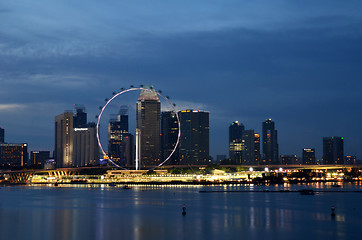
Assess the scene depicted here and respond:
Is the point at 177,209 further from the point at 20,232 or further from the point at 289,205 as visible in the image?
the point at 20,232

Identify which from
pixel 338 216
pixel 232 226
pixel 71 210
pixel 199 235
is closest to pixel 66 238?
pixel 199 235

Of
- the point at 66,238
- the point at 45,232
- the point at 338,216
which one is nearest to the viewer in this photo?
the point at 66,238

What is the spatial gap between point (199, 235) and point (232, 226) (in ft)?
34.7

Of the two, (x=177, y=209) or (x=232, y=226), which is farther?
(x=177, y=209)

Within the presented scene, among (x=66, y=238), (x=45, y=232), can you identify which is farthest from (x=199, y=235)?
(x=45, y=232)

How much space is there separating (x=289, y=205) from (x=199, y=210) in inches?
826

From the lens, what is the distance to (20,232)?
223 feet

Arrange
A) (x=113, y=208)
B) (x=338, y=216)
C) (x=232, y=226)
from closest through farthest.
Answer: (x=232, y=226)
(x=338, y=216)
(x=113, y=208)

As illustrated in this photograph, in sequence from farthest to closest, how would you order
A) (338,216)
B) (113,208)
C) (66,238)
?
(113,208) < (338,216) < (66,238)

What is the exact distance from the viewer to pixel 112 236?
209ft

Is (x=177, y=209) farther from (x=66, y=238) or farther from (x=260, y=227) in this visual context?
(x=66, y=238)

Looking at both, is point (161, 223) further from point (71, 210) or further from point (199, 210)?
point (71, 210)

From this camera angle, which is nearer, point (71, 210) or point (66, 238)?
point (66, 238)

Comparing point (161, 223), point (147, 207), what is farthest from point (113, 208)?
point (161, 223)
